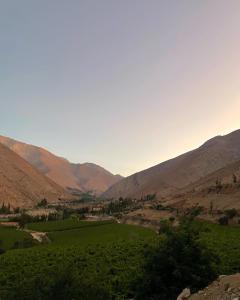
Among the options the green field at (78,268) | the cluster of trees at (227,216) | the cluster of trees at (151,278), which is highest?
the cluster of trees at (227,216)

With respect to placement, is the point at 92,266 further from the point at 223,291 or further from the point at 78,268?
the point at 223,291

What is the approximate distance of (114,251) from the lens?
44562mm

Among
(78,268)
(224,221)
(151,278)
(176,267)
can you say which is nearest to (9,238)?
(78,268)

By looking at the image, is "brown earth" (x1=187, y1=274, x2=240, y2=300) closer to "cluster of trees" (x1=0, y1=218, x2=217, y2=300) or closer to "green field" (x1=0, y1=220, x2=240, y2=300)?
"cluster of trees" (x1=0, y1=218, x2=217, y2=300)

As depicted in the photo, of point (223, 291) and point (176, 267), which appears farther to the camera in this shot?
point (176, 267)

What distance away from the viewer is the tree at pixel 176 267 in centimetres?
2000

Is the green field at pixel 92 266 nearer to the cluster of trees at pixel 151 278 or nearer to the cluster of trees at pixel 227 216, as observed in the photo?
the cluster of trees at pixel 151 278

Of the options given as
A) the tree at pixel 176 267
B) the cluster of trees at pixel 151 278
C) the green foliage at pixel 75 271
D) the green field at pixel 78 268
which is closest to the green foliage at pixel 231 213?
the green field at pixel 78 268

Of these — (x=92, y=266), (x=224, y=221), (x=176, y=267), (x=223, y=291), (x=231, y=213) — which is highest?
(x=231, y=213)

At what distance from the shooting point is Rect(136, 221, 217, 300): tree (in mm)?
20000

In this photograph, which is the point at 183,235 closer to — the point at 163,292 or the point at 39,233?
the point at 163,292

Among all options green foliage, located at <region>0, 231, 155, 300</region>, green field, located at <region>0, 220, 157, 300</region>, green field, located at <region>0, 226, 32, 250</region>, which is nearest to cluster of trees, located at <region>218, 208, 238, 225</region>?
green field, located at <region>0, 220, 157, 300</region>

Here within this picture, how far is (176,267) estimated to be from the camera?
20125 mm

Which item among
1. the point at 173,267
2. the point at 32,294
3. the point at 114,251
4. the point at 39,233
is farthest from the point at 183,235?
the point at 39,233
